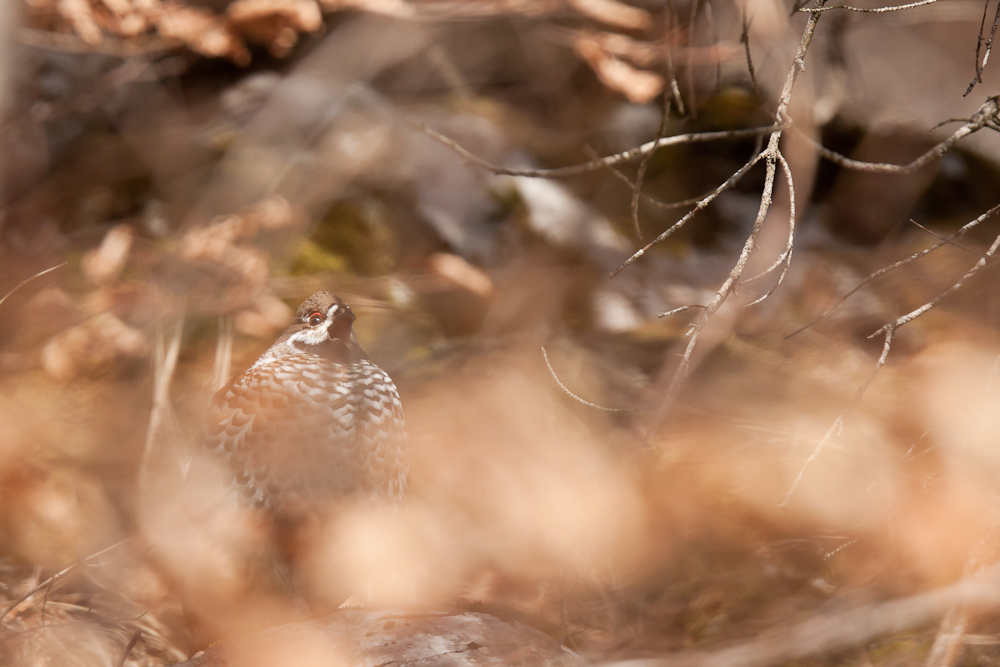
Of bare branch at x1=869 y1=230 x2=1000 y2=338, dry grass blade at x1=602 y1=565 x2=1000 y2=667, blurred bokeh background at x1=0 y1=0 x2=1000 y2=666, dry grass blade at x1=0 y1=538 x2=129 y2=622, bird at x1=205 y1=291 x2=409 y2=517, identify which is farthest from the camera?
blurred bokeh background at x1=0 y1=0 x2=1000 y2=666

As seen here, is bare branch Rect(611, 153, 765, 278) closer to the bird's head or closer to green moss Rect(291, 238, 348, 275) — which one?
the bird's head

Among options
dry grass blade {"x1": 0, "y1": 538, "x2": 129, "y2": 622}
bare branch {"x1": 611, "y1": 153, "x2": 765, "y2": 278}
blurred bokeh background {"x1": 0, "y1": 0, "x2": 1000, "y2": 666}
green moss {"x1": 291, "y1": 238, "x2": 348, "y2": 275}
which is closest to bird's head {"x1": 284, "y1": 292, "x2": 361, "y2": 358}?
blurred bokeh background {"x1": 0, "y1": 0, "x2": 1000, "y2": 666}

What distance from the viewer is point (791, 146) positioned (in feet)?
13.3

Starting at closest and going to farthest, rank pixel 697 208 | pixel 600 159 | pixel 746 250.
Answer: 1. pixel 746 250
2. pixel 697 208
3. pixel 600 159

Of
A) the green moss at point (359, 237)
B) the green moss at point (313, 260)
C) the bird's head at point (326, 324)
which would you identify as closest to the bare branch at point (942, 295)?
the bird's head at point (326, 324)

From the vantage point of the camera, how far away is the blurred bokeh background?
2.69m

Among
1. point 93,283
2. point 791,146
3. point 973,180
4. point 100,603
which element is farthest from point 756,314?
point 93,283

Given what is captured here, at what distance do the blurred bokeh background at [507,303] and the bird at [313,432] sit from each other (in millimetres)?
186

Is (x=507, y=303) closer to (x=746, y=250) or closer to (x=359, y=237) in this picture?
(x=359, y=237)

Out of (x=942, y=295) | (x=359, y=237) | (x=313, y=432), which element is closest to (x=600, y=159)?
(x=942, y=295)

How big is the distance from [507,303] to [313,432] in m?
2.04

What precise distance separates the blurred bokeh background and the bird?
0.61 feet

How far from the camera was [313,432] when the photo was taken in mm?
2420

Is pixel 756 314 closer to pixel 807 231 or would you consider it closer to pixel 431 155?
pixel 807 231
